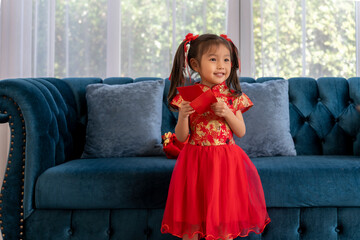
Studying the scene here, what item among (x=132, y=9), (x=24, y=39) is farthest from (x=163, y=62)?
(x=24, y=39)

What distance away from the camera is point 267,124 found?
189cm

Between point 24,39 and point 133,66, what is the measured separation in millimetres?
831

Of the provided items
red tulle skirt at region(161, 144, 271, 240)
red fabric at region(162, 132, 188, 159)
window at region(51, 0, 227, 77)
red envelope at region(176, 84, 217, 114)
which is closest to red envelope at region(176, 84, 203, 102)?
red envelope at region(176, 84, 217, 114)

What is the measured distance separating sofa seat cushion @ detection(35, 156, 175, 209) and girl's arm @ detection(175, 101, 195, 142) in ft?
0.76

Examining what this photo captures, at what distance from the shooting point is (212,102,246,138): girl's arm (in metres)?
1.30

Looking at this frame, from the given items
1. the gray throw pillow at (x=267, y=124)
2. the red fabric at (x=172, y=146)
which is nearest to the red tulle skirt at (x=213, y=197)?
the red fabric at (x=172, y=146)

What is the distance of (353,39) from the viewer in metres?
2.57

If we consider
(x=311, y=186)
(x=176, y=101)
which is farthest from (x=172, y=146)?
(x=311, y=186)

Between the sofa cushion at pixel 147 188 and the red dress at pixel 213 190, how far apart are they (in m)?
0.19

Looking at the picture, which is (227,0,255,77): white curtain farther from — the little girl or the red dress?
the red dress

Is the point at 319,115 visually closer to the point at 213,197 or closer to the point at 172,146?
the point at 172,146

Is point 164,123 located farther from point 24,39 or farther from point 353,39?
point 353,39

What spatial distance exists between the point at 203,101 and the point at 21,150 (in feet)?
2.82

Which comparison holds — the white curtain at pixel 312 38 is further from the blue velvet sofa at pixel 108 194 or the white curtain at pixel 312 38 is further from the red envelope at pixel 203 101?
the red envelope at pixel 203 101
